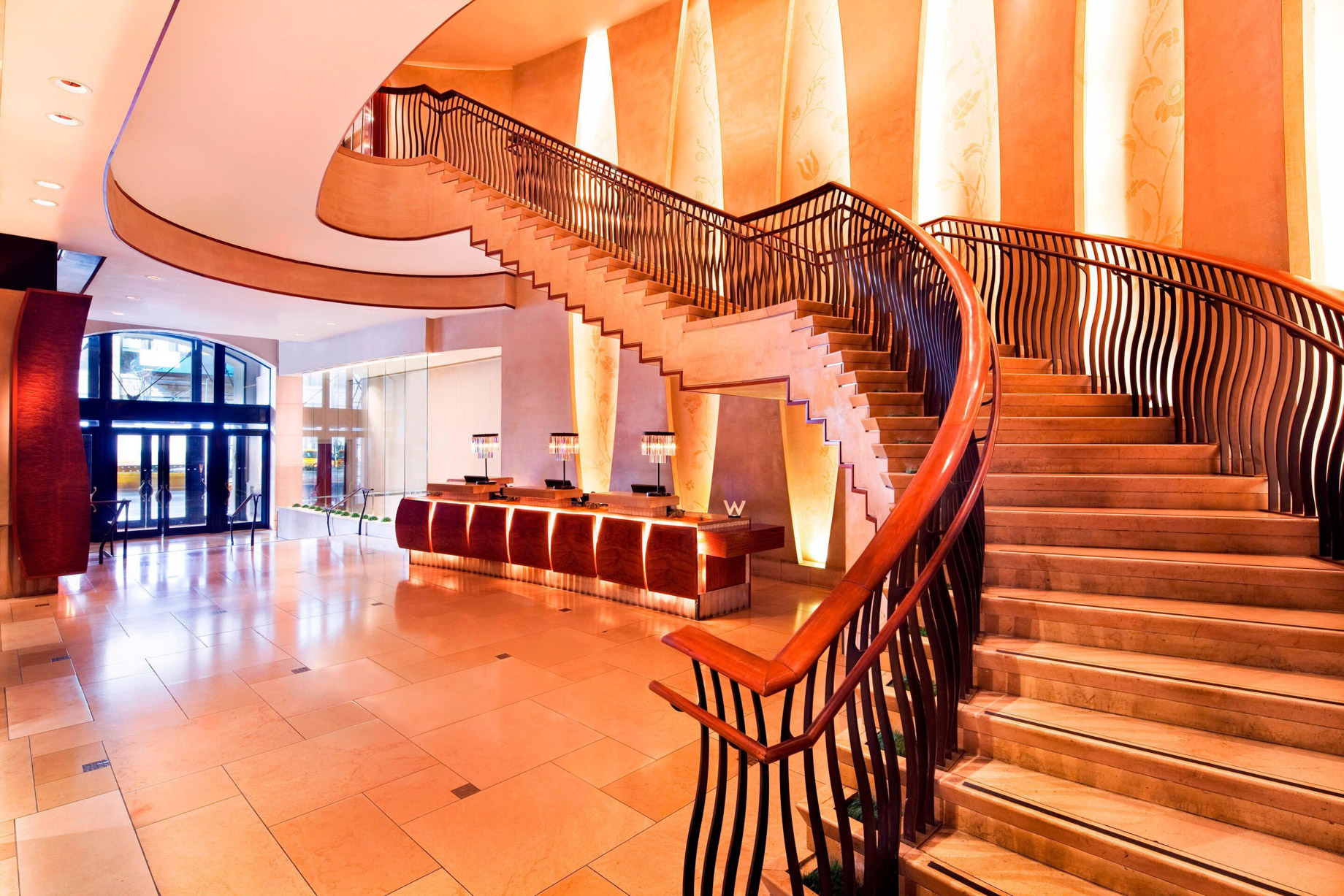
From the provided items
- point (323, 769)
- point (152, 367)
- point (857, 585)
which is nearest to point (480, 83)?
point (152, 367)

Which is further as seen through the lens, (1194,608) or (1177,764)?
(1194,608)

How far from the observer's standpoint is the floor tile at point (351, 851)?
2.48 meters

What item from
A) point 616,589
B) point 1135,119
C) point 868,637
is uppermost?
point 1135,119

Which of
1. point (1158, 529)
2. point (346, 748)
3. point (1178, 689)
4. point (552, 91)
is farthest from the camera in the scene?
point (552, 91)

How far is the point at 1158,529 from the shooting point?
117 inches

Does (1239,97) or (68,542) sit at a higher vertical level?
(1239,97)

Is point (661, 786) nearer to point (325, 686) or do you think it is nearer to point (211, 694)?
point (325, 686)

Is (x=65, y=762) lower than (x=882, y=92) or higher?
lower

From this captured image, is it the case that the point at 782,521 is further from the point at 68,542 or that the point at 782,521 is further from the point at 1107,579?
the point at 68,542

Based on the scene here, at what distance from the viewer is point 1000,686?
245 cm

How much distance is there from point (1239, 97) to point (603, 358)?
7.58 metres

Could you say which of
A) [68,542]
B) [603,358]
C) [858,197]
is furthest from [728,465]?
[68,542]

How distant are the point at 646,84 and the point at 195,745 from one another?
936 cm

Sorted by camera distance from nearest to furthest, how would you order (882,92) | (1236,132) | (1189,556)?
(1189,556) < (1236,132) < (882,92)
